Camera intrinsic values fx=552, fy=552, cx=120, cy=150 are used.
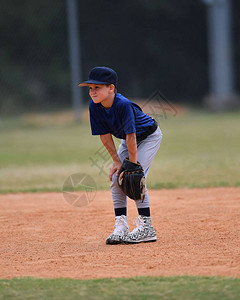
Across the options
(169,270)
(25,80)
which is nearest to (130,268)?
(169,270)

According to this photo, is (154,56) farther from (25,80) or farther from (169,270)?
(169,270)

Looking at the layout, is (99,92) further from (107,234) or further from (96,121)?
(107,234)

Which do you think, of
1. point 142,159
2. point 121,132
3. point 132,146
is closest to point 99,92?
point 121,132

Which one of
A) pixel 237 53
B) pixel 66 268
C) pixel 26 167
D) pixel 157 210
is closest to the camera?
Answer: pixel 66 268

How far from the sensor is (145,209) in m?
4.23

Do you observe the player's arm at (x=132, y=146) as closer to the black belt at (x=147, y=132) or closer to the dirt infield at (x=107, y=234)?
the black belt at (x=147, y=132)

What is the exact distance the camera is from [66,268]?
3500 millimetres

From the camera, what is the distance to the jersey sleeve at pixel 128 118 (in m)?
3.95

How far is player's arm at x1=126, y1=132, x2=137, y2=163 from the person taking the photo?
3988 millimetres

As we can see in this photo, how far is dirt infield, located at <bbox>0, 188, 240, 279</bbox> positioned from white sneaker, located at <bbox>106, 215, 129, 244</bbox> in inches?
2.2

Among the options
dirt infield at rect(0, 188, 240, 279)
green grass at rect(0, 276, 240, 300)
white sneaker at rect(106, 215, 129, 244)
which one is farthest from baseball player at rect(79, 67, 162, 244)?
green grass at rect(0, 276, 240, 300)

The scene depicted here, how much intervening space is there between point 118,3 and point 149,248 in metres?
27.1

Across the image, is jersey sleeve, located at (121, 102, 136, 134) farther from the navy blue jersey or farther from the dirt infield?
the dirt infield

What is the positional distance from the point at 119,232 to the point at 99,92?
1.07m
